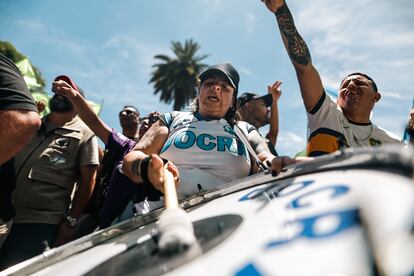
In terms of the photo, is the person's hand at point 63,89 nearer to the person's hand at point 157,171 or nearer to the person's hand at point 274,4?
the person's hand at point 157,171

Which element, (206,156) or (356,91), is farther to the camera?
(356,91)

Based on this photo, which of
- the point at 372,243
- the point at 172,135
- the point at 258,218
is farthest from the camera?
the point at 172,135

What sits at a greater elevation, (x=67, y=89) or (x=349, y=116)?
(x=67, y=89)

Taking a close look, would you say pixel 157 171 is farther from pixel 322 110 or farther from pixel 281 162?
pixel 322 110

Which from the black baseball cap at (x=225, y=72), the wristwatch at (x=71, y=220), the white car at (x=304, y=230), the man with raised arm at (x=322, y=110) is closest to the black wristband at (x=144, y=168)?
the white car at (x=304, y=230)

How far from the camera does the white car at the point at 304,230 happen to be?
0.72m

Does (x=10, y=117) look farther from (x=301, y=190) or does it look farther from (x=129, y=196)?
(x=301, y=190)

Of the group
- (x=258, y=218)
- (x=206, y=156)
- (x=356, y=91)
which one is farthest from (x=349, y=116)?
(x=258, y=218)

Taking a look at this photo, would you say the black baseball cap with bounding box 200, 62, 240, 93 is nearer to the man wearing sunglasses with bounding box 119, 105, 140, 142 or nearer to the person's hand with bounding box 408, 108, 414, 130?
the person's hand with bounding box 408, 108, 414, 130

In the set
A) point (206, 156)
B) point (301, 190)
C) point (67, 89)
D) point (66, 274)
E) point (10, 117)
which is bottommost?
point (66, 274)

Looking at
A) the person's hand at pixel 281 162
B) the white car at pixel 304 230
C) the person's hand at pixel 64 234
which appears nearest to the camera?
the white car at pixel 304 230

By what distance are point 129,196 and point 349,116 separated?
1.79 metres

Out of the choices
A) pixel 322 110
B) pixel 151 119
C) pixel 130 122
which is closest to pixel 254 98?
pixel 151 119

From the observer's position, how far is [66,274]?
125 centimetres
